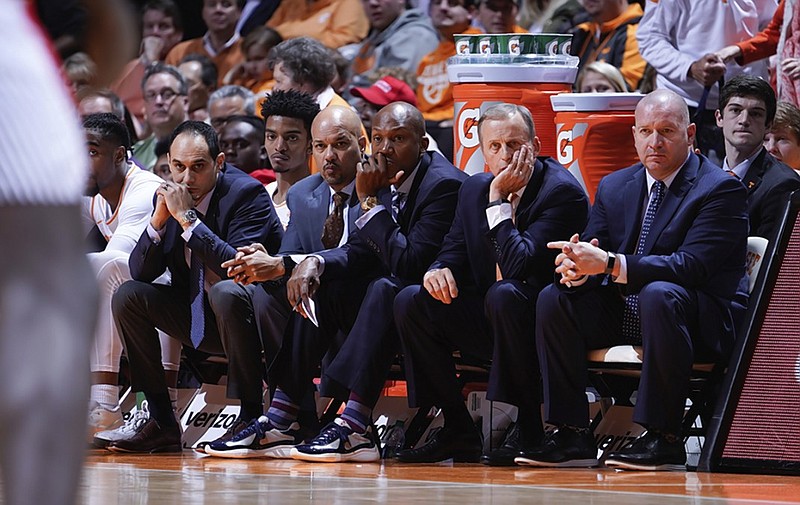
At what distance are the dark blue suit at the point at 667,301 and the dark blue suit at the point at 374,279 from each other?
0.69m

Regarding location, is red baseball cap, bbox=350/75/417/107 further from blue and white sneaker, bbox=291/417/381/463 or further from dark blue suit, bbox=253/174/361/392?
blue and white sneaker, bbox=291/417/381/463

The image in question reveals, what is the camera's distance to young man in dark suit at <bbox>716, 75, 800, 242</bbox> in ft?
17.9

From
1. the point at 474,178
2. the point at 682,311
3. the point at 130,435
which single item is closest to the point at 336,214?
the point at 474,178

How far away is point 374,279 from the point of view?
5.64 m

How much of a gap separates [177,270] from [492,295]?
1.71 meters

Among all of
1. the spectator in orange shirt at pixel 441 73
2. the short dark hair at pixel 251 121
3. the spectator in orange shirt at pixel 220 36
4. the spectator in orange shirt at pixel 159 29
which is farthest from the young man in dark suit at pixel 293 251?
the spectator in orange shirt at pixel 159 29

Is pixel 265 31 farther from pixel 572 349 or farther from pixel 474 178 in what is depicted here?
pixel 572 349

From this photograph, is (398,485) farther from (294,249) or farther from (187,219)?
(187,219)

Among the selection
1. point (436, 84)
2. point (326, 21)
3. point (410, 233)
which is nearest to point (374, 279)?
point (410, 233)

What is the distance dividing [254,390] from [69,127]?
4398mm

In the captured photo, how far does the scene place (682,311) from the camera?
4.78 meters

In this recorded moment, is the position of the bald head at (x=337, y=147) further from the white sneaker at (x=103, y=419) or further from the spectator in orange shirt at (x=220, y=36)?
the spectator in orange shirt at (x=220, y=36)

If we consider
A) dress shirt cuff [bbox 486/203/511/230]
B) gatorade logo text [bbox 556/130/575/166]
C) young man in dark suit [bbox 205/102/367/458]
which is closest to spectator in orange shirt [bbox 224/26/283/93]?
young man in dark suit [bbox 205/102/367/458]

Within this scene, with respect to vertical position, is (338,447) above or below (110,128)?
below
